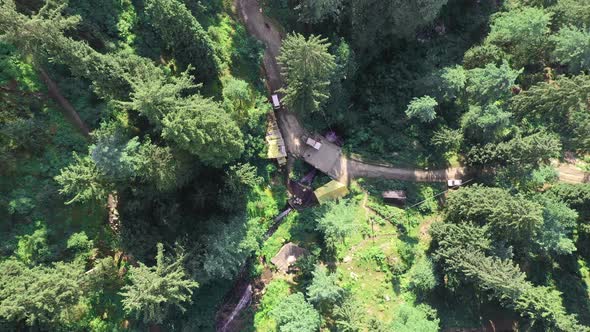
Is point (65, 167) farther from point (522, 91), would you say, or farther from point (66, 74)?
point (522, 91)

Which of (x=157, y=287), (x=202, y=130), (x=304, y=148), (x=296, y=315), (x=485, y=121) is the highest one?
(x=485, y=121)

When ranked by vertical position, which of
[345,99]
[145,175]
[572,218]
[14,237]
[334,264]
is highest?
[345,99]

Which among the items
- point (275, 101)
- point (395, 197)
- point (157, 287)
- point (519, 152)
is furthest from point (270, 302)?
point (519, 152)

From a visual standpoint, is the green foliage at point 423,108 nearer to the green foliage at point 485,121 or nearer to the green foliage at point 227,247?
the green foliage at point 485,121

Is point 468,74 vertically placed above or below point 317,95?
above

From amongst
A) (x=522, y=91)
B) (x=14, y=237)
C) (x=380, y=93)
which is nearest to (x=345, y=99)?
(x=380, y=93)

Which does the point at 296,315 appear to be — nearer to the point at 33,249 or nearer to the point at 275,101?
the point at 275,101
